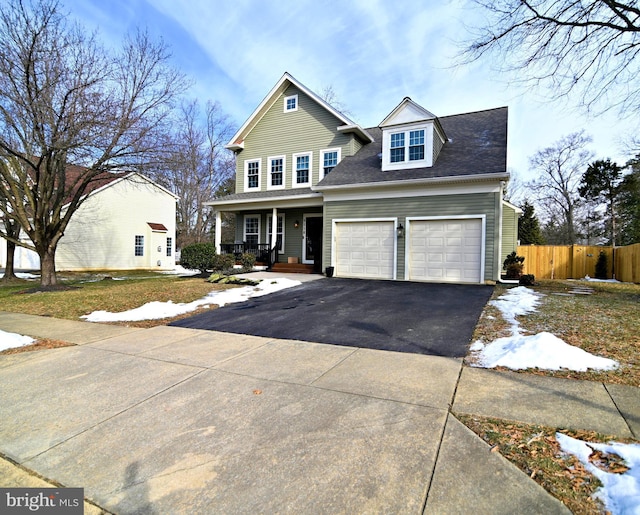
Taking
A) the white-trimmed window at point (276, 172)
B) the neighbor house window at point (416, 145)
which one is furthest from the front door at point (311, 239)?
the neighbor house window at point (416, 145)

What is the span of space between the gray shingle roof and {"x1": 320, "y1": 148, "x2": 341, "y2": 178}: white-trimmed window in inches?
22.3

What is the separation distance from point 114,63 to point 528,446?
14580mm

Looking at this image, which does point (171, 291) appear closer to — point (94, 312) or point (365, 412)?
point (94, 312)

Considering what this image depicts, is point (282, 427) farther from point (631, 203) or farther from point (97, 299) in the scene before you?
point (631, 203)

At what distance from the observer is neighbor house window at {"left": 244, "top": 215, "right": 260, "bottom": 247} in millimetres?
17766

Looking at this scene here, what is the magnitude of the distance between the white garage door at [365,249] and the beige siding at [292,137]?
3764mm

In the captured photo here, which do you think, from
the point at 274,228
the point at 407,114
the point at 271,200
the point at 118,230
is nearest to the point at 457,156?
the point at 407,114

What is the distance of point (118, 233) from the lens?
23766 mm

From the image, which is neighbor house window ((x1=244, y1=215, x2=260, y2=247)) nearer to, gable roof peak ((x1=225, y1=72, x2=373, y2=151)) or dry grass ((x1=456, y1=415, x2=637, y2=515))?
gable roof peak ((x1=225, y1=72, x2=373, y2=151))

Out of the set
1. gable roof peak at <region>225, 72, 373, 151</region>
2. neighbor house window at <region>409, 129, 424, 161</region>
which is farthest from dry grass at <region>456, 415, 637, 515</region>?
gable roof peak at <region>225, 72, 373, 151</region>

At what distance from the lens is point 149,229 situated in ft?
83.4

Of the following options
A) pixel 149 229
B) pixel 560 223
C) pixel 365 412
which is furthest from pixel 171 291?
pixel 560 223

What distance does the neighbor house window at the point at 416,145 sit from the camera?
1292 centimetres

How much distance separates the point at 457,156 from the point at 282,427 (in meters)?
12.6
